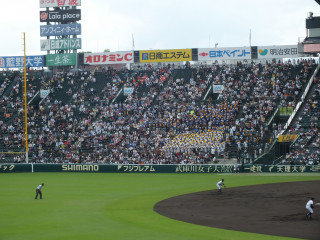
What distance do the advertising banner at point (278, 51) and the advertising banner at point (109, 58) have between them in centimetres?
1973

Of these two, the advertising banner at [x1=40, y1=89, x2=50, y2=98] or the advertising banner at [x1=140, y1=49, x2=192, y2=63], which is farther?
the advertising banner at [x1=40, y1=89, x2=50, y2=98]

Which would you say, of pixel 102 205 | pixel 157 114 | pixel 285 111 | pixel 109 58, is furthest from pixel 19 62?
pixel 102 205

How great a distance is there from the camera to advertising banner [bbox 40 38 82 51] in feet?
261

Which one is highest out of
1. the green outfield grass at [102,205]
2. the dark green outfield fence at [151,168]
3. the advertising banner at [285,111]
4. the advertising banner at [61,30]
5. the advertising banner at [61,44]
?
the advertising banner at [61,30]

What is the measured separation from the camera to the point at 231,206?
31.7 m

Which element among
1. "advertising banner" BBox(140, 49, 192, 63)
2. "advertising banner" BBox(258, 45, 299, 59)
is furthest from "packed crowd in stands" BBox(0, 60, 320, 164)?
"advertising banner" BBox(258, 45, 299, 59)

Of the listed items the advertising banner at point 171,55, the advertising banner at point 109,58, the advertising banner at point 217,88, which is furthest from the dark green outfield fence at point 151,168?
the advertising banner at point 109,58

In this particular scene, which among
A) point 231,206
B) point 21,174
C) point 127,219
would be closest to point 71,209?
point 127,219

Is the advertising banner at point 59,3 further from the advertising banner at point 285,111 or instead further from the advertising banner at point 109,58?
the advertising banner at point 285,111

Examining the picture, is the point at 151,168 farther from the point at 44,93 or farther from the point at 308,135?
the point at 44,93

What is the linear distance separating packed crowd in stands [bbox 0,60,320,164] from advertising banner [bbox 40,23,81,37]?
24.0 ft

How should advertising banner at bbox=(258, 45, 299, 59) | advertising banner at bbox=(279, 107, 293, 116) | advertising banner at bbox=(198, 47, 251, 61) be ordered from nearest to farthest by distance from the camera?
advertising banner at bbox=(279, 107, 293, 116)
advertising banner at bbox=(258, 45, 299, 59)
advertising banner at bbox=(198, 47, 251, 61)

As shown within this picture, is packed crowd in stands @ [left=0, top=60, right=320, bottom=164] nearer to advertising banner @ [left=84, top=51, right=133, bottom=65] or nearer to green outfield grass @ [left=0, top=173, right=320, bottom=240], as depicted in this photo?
advertising banner @ [left=84, top=51, right=133, bottom=65]

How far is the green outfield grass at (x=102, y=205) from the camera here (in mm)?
24109
